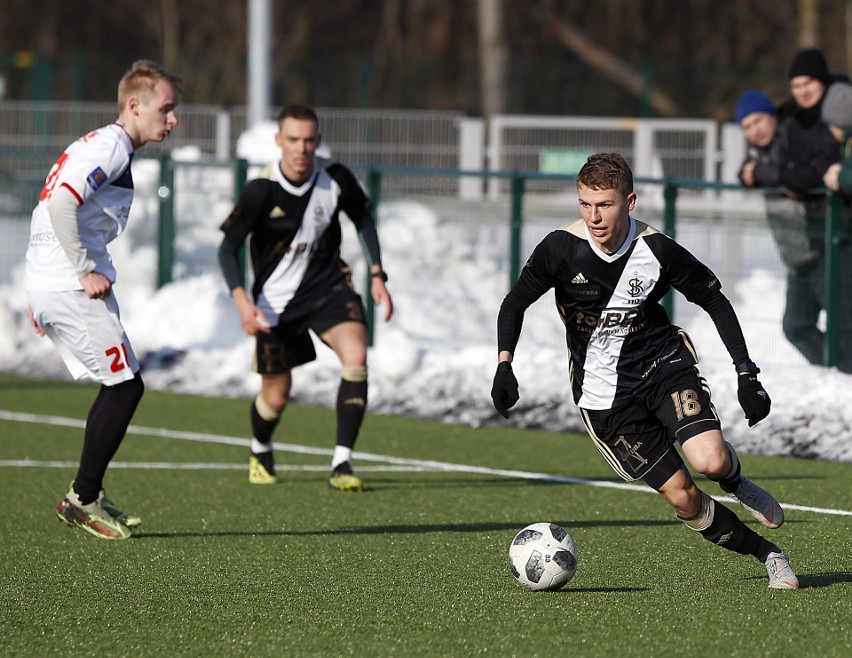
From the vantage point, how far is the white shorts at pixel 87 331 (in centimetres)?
731

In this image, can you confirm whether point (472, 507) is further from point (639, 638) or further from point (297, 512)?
point (639, 638)

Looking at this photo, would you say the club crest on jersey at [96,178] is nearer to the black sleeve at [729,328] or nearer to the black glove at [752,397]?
the black sleeve at [729,328]

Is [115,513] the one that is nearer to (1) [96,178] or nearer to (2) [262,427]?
(1) [96,178]

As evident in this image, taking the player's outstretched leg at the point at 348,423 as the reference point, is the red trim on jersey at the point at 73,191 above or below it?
above

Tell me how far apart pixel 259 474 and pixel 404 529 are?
1749 mm

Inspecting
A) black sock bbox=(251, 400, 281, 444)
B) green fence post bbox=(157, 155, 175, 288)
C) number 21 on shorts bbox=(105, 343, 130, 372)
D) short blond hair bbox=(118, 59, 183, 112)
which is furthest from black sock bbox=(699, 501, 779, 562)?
green fence post bbox=(157, 155, 175, 288)

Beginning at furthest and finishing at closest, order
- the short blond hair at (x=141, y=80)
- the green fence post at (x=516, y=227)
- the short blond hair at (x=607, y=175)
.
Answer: the green fence post at (x=516, y=227) < the short blond hair at (x=141, y=80) < the short blond hair at (x=607, y=175)

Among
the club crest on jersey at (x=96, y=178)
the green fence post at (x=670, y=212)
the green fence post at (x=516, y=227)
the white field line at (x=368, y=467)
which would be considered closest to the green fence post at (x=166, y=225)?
the white field line at (x=368, y=467)

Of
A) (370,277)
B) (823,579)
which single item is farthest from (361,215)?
(370,277)

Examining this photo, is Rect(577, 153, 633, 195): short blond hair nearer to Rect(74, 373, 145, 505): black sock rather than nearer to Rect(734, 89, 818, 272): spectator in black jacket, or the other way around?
Rect(74, 373, 145, 505): black sock

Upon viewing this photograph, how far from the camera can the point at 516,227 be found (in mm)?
12828

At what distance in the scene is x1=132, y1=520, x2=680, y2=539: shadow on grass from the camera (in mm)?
7727

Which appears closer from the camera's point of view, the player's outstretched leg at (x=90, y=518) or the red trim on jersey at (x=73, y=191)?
the red trim on jersey at (x=73, y=191)

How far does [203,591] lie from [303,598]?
416 millimetres
